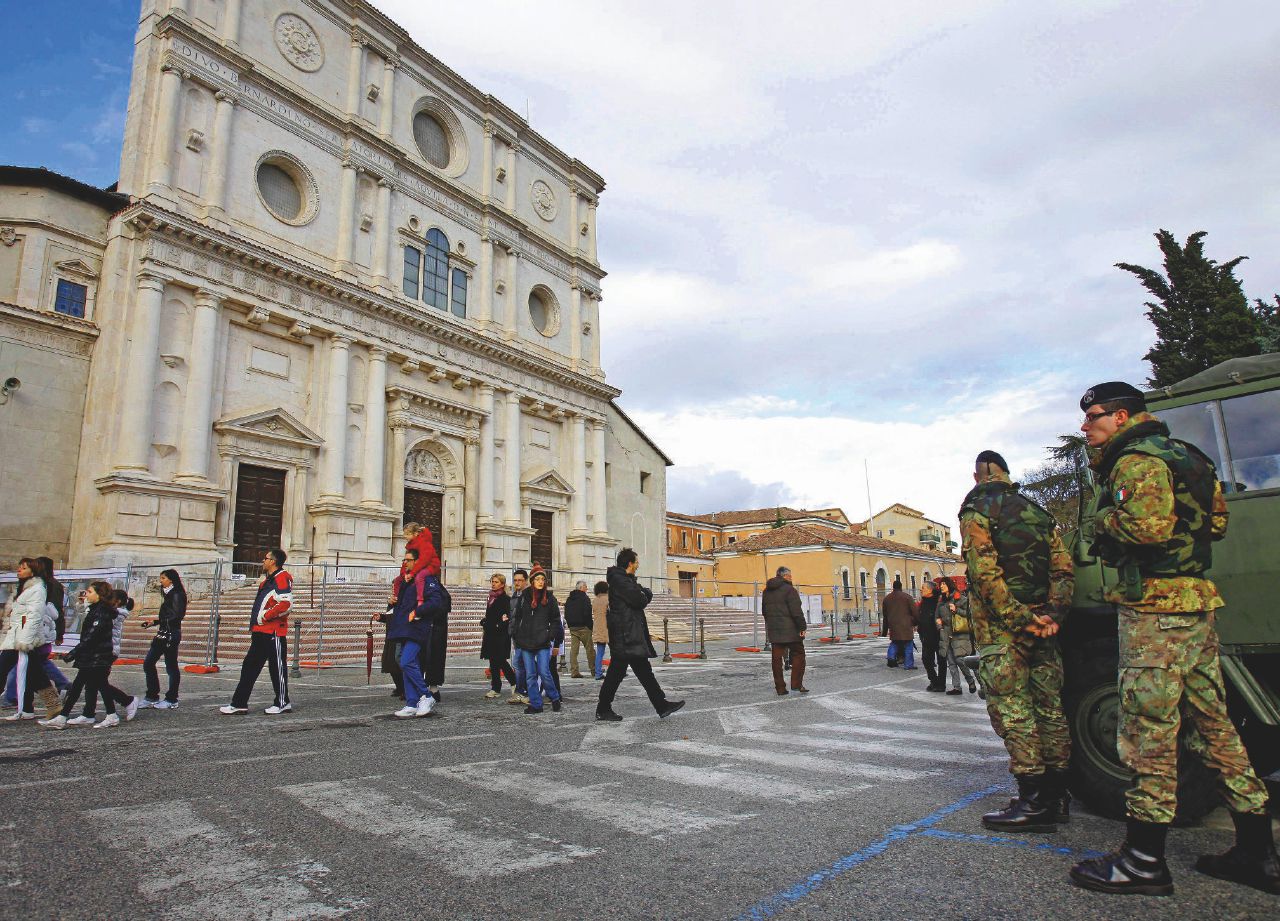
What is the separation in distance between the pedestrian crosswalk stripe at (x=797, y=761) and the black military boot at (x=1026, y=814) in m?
1.09

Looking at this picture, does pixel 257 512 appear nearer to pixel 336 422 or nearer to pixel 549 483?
pixel 336 422

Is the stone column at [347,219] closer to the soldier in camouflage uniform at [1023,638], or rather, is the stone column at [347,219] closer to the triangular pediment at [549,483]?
the triangular pediment at [549,483]

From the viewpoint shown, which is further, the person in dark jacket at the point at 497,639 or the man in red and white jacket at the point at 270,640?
the person in dark jacket at the point at 497,639

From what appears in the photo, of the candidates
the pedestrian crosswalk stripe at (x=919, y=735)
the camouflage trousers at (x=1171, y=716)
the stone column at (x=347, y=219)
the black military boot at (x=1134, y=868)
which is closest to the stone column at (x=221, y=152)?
the stone column at (x=347, y=219)

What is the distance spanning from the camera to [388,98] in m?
27.4

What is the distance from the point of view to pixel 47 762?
5.36 meters

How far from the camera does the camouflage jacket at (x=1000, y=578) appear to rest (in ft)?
12.9

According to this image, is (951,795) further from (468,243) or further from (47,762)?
(468,243)

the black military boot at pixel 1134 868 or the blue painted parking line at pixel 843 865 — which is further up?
the black military boot at pixel 1134 868

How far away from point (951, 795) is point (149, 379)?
20.6m

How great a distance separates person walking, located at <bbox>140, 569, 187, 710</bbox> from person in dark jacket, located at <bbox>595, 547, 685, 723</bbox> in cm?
485

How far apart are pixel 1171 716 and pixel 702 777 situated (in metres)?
2.79

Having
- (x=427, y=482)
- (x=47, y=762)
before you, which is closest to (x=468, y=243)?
(x=427, y=482)

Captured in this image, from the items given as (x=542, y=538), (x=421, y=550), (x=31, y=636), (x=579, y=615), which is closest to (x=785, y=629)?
(x=579, y=615)
